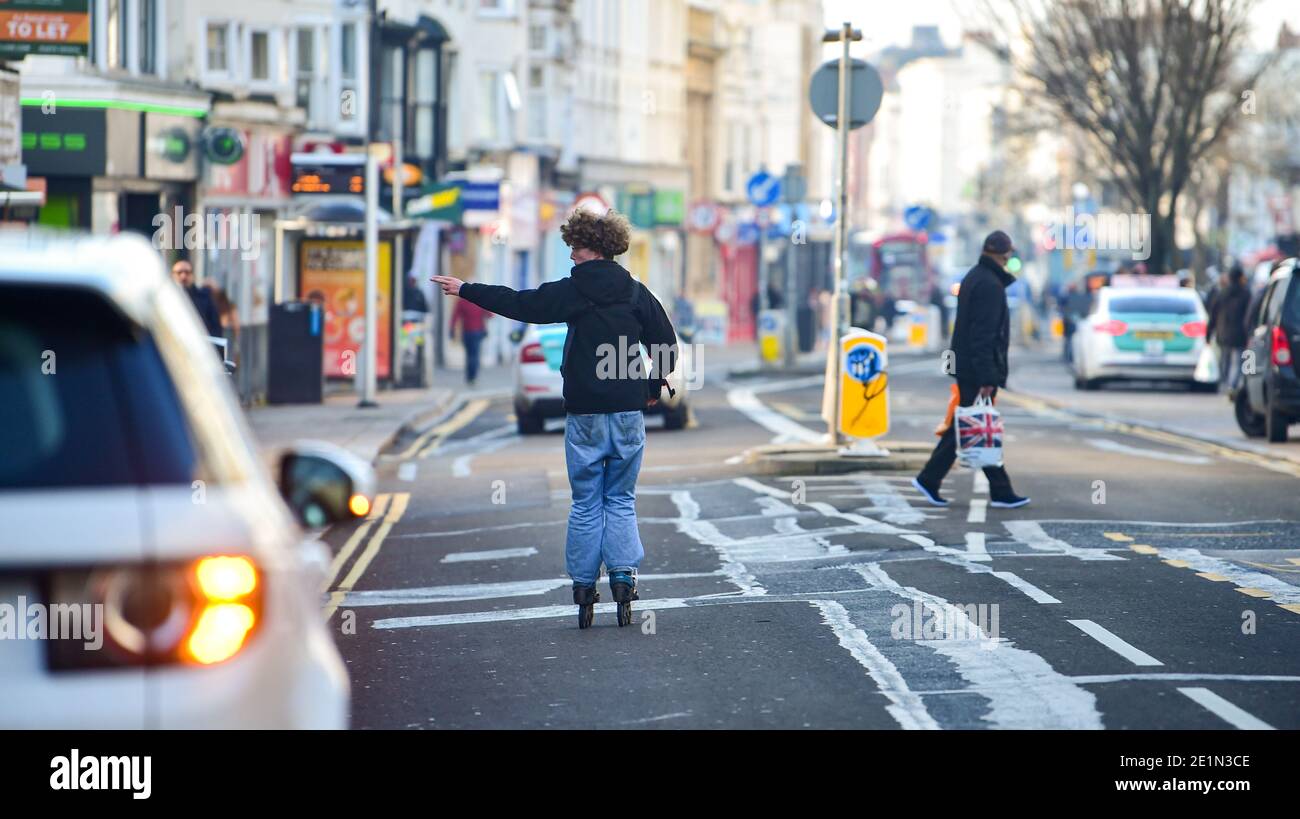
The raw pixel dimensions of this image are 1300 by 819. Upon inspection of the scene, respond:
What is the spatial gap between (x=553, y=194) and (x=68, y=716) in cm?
5388

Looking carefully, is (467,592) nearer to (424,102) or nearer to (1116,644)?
(1116,644)

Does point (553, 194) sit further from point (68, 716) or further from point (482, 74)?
point (68, 716)

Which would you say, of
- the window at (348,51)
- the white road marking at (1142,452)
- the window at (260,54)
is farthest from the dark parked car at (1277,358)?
the window at (348,51)

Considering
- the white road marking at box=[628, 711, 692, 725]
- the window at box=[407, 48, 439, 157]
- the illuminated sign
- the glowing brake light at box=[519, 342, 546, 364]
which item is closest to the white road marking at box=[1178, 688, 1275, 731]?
the white road marking at box=[628, 711, 692, 725]

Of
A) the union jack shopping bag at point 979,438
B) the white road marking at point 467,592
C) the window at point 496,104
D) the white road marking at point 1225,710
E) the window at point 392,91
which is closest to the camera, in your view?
the white road marking at point 1225,710

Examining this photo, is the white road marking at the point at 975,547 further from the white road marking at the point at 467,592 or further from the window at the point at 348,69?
the window at the point at 348,69

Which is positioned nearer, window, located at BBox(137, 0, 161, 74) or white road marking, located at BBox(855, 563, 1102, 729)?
white road marking, located at BBox(855, 563, 1102, 729)

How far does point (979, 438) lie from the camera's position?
15.4 meters

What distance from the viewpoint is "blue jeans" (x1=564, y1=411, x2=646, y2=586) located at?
995cm

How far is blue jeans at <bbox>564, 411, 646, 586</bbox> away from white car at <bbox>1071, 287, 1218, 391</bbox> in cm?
2518

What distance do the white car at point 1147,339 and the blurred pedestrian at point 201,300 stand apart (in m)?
16.4

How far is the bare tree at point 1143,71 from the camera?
44.1 metres

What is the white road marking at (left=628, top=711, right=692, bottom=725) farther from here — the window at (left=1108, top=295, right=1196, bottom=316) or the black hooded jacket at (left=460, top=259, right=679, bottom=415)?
the window at (left=1108, top=295, right=1196, bottom=316)
